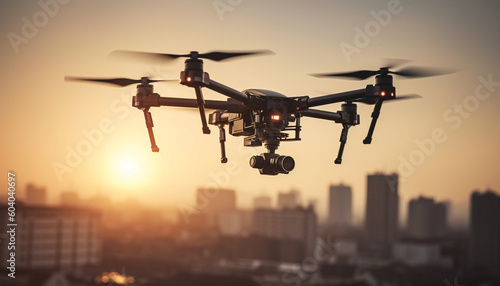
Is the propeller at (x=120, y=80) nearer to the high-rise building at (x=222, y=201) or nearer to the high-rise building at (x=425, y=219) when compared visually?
the high-rise building at (x=222, y=201)

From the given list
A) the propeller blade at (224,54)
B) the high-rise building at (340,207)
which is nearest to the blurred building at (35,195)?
the propeller blade at (224,54)

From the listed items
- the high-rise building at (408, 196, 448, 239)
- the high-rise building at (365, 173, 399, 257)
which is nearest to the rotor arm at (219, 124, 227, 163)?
the high-rise building at (365, 173, 399, 257)

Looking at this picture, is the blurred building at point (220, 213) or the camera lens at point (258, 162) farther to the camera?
the blurred building at point (220, 213)

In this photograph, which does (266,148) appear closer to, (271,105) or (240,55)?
(271,105)

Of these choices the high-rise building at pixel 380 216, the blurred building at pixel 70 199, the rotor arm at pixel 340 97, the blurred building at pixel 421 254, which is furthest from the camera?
the high-rise building at pixel 380 216

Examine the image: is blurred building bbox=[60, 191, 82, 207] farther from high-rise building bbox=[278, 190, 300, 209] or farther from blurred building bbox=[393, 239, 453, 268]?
blurred building bbox=[393, 239, 453, 268]

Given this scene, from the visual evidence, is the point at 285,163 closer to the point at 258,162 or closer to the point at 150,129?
the point at 258,162

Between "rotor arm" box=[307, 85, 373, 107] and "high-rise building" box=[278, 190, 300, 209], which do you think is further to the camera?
"high-rise building" box=[278, 190, 300, 209]
